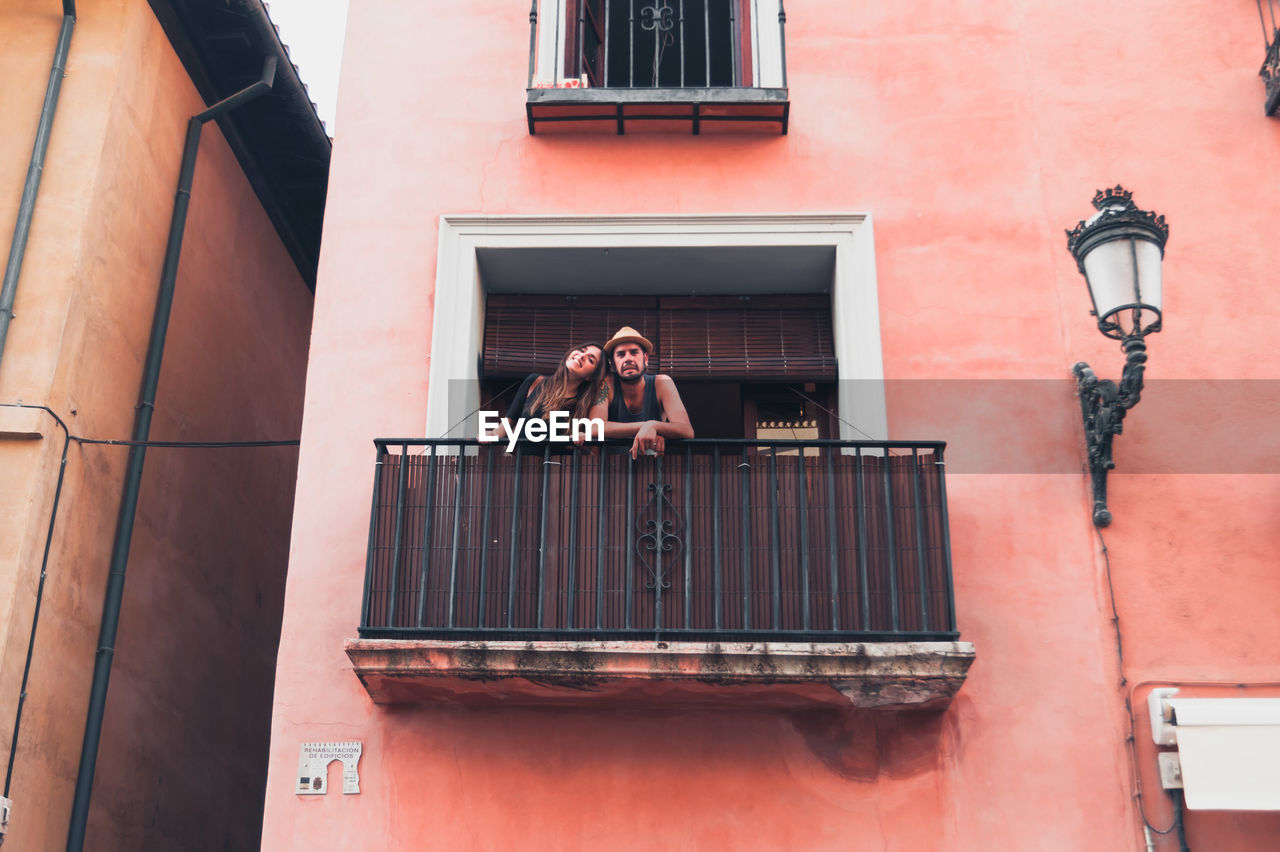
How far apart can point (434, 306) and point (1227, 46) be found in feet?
17.6

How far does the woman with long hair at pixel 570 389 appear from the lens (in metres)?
7.54

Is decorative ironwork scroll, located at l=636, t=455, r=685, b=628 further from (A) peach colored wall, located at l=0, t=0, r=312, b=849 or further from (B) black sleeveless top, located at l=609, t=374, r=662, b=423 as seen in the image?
(A) peach colored wall, located at l=0, t=0, r=312, b=849

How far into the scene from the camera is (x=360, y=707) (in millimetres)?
7281

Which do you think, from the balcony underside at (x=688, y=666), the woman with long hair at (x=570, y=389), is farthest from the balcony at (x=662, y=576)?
the woman with long hair at (x=570, y=389)

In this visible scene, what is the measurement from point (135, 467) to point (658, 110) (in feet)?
13.2

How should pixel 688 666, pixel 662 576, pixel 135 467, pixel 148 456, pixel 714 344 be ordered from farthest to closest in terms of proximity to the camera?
pixel 148 456
pixel 714 344
pixel 135 467
pixel 662 576
pixel 688 666

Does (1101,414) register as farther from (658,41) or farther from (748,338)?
(658,41)

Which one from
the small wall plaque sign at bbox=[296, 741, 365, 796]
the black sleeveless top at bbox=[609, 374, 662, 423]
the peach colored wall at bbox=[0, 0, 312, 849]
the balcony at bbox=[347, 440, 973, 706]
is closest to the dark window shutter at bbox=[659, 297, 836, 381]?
the black sleeveless top at bbox=[609, 374, 662, 423]

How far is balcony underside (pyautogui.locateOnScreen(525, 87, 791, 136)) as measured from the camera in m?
8.53

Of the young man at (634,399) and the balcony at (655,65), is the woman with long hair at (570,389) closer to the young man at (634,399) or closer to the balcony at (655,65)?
the young man at (634,399)

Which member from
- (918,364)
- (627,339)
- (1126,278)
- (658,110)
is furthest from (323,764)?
(1126,278)

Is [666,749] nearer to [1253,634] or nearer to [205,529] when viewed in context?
[1253,634]

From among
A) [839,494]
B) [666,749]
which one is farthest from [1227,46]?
[666,749]

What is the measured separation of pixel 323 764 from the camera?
713cm
